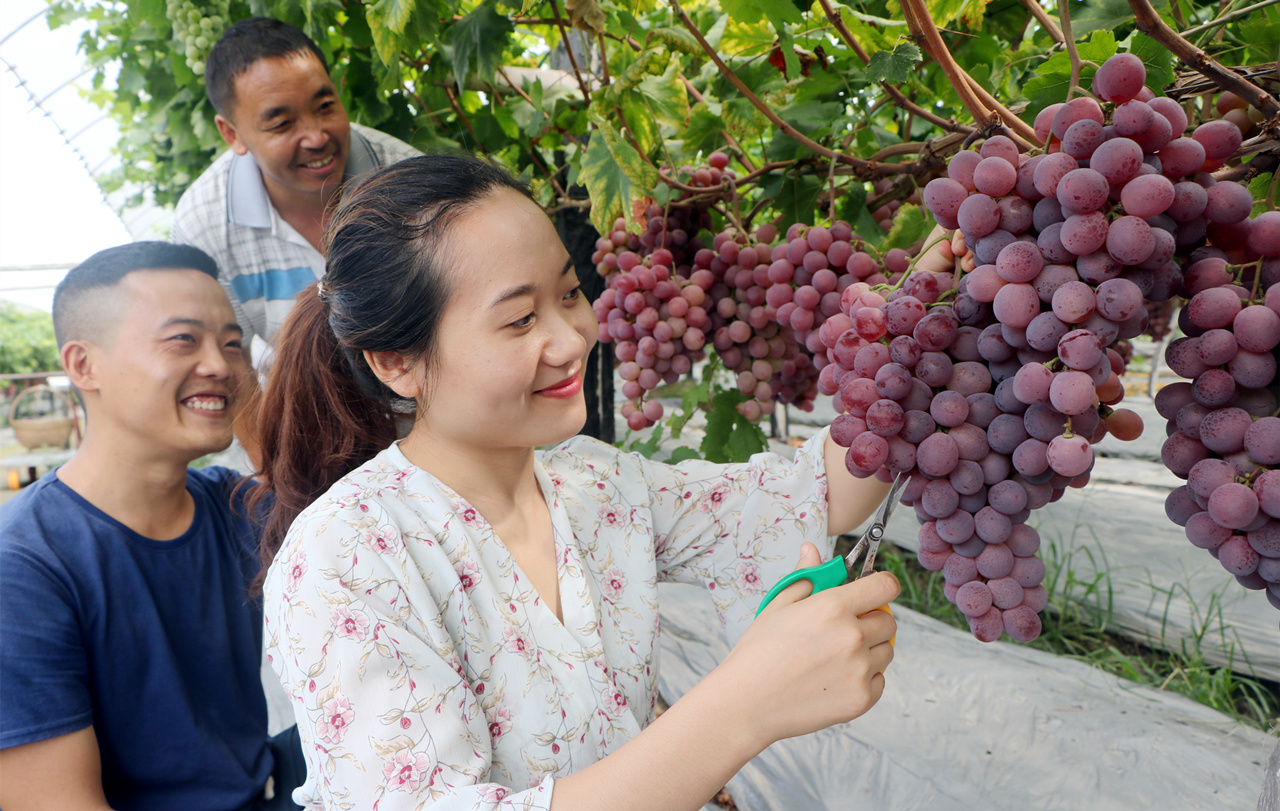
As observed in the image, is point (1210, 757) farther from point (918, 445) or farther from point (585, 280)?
point (585, 280)

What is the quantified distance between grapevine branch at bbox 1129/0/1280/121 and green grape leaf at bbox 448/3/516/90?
1051 millimetres

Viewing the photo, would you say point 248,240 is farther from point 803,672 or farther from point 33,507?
point 803,672

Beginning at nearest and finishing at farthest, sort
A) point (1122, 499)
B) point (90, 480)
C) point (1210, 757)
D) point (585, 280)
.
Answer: point (90, 480)
point (1210, 757)
point (585, 280)
point (1122, 499)

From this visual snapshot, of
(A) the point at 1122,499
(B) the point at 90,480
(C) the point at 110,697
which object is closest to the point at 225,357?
(B) the point at 90,480

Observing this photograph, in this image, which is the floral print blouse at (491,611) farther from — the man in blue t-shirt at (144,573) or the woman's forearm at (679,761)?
the man in blue t-shirt at (144,573)

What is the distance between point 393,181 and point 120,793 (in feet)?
3.35

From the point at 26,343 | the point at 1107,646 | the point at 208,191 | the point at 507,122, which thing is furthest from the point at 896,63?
the point at 26,343

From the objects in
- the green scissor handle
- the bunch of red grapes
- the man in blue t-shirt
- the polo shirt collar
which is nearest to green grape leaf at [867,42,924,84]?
the bunch of red grapes

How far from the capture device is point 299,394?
3.67 feet

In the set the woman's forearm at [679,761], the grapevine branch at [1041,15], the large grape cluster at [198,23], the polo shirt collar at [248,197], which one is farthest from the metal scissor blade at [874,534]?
the large grape cluster at [198,23]

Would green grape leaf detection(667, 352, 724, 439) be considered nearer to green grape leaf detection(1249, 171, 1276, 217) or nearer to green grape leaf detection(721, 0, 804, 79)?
green grape leaf detection(721, 0, 804, 79)

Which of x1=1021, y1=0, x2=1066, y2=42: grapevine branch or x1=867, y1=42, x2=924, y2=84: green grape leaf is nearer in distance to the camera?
x1=1021, y1=0, x2=1066, y2=42: grapevine branch

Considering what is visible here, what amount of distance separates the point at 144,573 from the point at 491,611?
29.3 inches

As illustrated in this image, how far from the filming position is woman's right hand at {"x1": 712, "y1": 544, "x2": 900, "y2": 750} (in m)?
0.68
